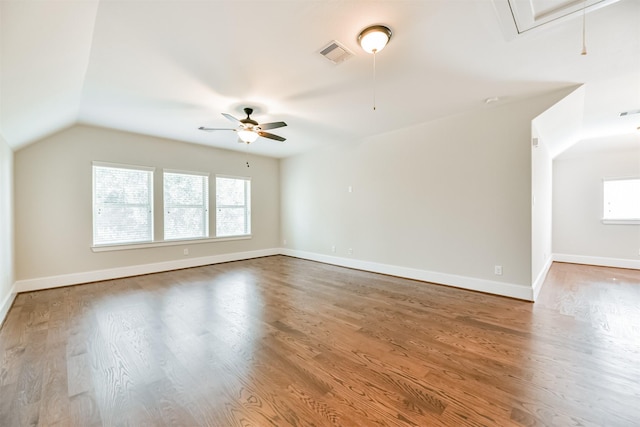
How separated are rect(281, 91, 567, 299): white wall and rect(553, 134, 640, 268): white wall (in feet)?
11.3

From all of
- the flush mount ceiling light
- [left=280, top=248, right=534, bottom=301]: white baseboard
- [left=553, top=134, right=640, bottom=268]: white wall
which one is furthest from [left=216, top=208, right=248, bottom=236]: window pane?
[left=553, top=134, right=640, bottom=268]: white wall

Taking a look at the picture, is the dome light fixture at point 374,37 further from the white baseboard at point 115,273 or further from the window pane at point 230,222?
the white baseboard at point 115,273

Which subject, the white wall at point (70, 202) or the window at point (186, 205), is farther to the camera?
the window at point (186, 205)

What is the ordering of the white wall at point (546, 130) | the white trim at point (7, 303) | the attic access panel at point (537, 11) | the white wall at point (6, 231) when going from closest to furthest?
the attic access panel at point (537, 11) → the white trim at point (7, 303) → the white wall at point (6, 231) → the white wall at point (546, 130)

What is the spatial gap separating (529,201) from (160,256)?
20.8 feet

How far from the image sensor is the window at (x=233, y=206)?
6.08 metres

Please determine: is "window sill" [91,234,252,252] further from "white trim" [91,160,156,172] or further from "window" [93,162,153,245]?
"white trim" [91,160,156,172]

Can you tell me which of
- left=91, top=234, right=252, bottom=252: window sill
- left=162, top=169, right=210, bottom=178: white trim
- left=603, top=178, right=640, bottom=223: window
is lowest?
left=91, top=234, right=252, bottom=252: window sill

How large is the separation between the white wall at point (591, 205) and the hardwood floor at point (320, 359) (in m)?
2.62

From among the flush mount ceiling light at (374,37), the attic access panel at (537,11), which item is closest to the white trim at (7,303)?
the flush mount ceiling light at (374,37)

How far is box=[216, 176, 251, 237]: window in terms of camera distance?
6.08 metres

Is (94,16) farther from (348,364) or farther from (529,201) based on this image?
(529,201)

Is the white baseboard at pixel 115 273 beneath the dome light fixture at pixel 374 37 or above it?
beneath

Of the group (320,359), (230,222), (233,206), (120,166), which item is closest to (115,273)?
(120,166)
